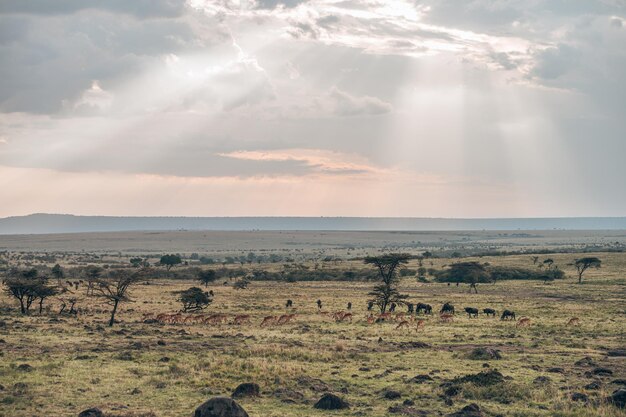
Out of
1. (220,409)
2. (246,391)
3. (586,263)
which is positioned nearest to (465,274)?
(586,263)

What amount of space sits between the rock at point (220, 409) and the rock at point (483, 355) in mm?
16360

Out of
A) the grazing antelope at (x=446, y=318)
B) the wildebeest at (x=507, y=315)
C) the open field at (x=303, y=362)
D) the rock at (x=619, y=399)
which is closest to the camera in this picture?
the rock at (x=619, y=399)

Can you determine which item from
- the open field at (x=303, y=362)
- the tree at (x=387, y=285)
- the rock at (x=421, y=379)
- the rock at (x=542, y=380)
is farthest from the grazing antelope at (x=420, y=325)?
the rock at (x=542, y=380)

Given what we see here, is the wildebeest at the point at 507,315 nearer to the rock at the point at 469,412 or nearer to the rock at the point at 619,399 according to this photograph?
the rock at the point at 619,399

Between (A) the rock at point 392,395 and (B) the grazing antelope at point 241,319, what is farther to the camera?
(B) the grazing antelope at point 241,319

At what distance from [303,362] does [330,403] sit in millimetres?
8933

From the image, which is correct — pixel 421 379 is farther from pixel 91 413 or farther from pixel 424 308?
pixel 424 308

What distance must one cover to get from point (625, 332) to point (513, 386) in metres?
21.2

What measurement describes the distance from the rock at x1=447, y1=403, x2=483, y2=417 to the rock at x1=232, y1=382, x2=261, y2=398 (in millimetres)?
7138

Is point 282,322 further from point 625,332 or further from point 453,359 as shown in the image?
point 625,332

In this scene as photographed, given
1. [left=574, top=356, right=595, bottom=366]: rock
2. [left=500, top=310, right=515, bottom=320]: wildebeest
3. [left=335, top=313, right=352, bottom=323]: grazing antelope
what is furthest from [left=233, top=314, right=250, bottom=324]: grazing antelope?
[left=574, top=356, right=595, bottom=366]: rock

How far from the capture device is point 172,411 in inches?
834

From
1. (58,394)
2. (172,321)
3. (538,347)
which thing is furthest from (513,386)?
(172,321)

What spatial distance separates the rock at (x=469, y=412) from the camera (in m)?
20.6
